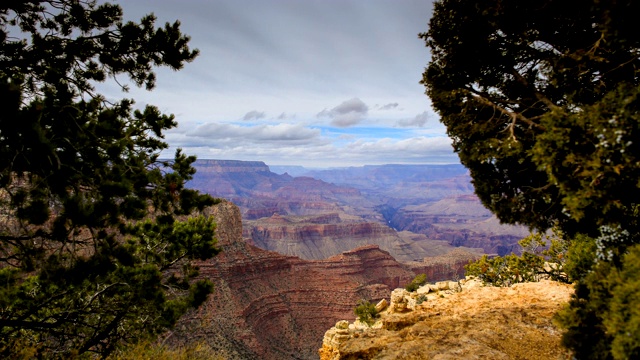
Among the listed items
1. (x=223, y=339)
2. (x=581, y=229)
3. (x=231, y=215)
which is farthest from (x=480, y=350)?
(x=231, y=215)

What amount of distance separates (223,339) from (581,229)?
42.4 m

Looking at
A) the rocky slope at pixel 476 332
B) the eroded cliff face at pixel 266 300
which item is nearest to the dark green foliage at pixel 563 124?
the rocky slope at pixel 476 332

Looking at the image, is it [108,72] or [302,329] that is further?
[302,329]

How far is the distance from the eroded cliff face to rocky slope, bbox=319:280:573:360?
3295cm

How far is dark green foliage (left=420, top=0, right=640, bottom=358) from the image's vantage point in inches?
215

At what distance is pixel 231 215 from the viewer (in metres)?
77.2

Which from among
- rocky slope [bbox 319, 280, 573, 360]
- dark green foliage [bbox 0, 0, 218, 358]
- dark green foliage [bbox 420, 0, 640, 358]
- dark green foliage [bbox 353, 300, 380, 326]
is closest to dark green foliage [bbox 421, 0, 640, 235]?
dark green foliage [bbox 420, 0, 640, 358]

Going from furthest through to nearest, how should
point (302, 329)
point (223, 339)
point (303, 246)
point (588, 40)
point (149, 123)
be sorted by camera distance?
point (303, 246), point (302, 329), point (223, 339), point (149, 123), point (588, 40)

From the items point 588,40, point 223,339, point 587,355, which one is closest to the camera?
point 587,355

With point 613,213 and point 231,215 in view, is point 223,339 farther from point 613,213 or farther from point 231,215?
point 613,213

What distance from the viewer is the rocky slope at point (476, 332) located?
802cm

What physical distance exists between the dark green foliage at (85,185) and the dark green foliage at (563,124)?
6652 mm

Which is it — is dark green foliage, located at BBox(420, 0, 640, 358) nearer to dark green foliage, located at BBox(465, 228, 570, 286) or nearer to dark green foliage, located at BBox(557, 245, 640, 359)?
dark green foliage, located at BBox(557, 245, 640, 359)

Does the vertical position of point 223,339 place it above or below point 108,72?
below
